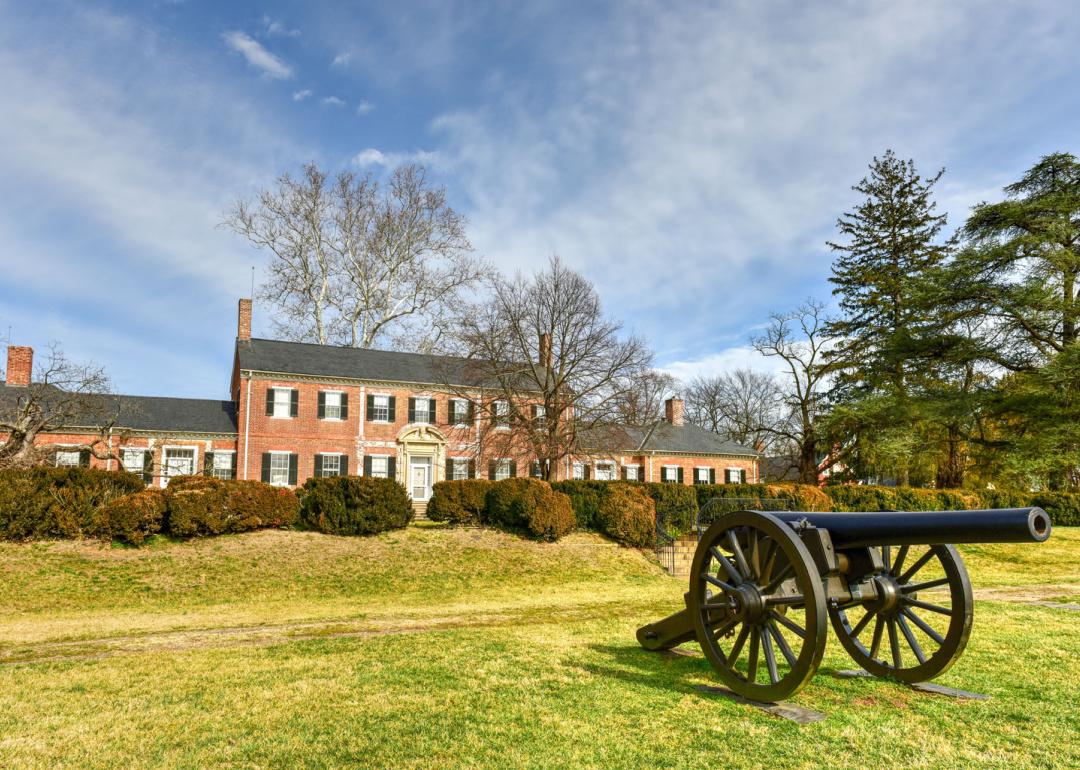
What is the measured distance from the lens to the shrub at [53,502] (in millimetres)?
14391

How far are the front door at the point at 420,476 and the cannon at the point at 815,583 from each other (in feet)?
86.4

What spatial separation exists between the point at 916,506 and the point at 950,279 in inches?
327

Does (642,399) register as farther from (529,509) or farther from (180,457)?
(180,457)

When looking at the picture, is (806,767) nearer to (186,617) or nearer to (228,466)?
(186,617)

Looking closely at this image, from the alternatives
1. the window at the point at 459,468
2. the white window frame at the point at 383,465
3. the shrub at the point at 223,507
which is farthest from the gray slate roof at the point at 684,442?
the shrub at the point at 223,507

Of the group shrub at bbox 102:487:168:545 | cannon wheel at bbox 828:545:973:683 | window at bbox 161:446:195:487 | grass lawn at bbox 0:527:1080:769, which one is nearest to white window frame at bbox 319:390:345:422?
window at bbox 161:446:195:487

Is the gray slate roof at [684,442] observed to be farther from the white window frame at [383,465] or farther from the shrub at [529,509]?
the shrub at [529,509]

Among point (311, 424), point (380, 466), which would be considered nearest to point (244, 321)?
point (311, 424)

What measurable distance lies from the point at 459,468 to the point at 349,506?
14.8 metres

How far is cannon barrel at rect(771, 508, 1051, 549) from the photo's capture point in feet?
14.3

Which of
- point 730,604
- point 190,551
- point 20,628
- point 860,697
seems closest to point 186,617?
point 20,628

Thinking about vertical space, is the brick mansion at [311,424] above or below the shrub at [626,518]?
above

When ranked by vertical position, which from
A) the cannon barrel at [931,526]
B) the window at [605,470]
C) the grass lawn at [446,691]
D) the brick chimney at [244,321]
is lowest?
the grass lawn at [446,691]

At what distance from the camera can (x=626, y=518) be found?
61.2 ft
